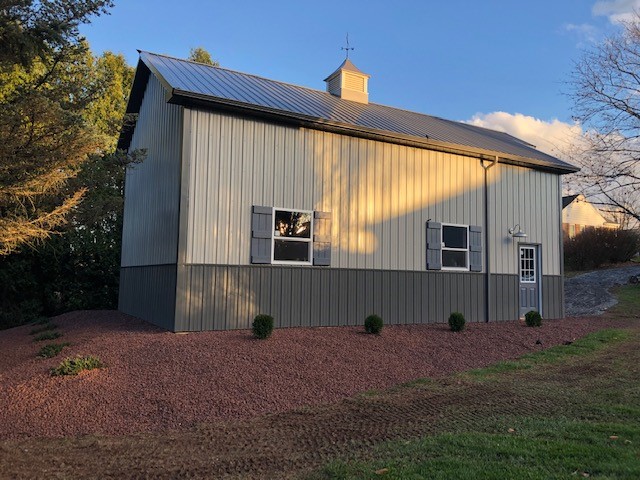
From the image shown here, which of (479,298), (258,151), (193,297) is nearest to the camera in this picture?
(193,297)

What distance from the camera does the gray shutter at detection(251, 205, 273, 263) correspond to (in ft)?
34.0

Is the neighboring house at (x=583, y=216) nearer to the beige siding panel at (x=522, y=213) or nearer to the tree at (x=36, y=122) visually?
the beige siding panel at (x=522, y=213)

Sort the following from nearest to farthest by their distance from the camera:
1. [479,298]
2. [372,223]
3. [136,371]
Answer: [136,371] < [372,223] < [479,298]

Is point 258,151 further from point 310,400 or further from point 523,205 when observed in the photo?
point 523,205

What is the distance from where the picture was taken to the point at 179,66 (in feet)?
41.3

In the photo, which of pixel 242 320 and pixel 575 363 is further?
pixel 242 320

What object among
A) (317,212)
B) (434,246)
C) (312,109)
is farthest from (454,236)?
(312,109)

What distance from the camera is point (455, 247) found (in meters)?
13.2

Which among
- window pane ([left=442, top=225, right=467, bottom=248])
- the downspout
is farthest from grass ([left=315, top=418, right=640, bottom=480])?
the downspout

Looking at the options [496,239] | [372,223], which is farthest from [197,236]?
[496,239]

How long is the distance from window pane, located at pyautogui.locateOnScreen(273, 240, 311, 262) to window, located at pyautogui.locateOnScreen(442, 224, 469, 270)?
3976mm

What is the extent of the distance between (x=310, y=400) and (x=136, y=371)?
2.57 meters

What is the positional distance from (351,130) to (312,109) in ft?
3.57

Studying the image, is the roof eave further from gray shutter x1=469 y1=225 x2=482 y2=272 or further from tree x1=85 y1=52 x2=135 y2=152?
tree x1=85 y1=52 x2=135 y2=152
